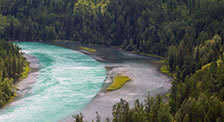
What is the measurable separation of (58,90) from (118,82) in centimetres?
2625

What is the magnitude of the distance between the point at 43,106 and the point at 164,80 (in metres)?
56.8

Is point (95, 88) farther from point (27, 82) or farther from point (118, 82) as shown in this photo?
point (27, 82)

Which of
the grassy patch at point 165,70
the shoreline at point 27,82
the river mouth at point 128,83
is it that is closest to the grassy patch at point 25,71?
the shoreline at point 27,82

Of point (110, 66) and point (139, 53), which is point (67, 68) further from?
point (139, 53)

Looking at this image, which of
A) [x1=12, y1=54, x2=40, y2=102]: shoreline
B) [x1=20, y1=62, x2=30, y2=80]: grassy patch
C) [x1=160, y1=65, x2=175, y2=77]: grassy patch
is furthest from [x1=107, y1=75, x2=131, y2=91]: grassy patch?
[x1=20, y1=62, x2=30, y2=80]: grassy patch

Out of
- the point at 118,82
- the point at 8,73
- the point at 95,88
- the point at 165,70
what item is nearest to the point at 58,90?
the point at 95,88

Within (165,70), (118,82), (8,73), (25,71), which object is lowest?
(118,82)

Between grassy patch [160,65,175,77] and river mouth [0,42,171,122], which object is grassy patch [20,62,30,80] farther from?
grassy patch [160,65,175,77]

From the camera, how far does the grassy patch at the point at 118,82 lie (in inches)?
4716

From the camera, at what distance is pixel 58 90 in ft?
377

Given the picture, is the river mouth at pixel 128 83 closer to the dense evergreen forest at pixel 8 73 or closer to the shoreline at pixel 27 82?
the dense evergreen forest at pixel 8 73

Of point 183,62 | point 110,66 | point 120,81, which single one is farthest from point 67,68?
point 183,62

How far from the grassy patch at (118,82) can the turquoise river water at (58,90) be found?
5.12 meters

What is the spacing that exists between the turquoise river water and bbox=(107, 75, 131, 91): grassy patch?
5.12 metres
